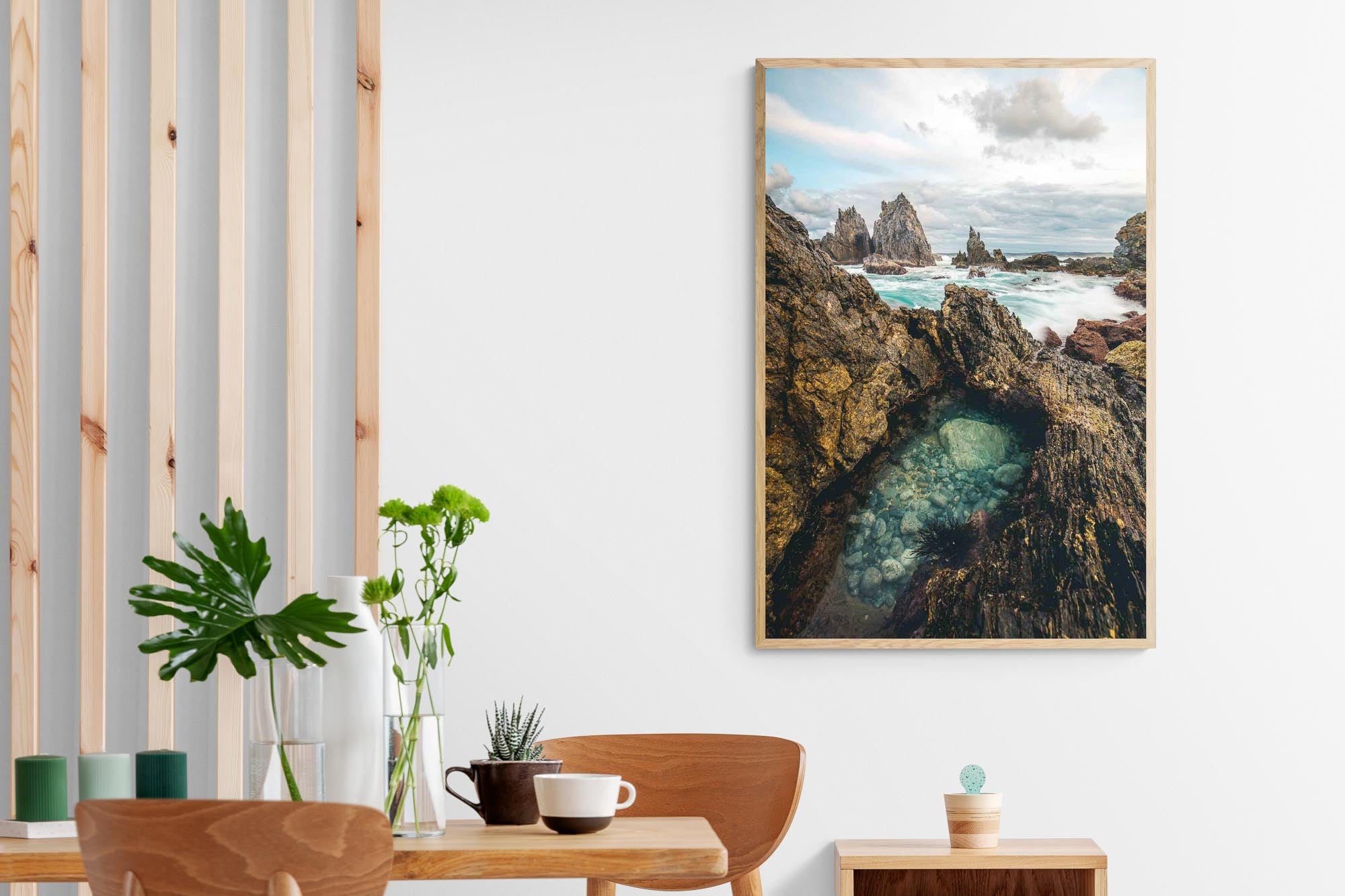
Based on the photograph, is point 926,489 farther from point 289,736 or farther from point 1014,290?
point 289,736

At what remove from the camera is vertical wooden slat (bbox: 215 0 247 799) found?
256 centimetres

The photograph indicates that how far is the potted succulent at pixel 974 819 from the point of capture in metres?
2.39

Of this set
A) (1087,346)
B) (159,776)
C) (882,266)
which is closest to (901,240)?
(882,266)

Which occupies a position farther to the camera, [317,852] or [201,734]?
[201,734]

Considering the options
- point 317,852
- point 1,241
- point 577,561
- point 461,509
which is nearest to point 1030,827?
point 577,561

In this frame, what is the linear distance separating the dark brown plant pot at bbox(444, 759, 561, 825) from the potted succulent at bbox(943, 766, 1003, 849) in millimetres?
1059

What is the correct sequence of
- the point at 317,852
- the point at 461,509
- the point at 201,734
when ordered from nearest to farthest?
the point at 317,852 < the point at 461,509 < the point at 201,734

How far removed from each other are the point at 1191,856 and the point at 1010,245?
1.30m

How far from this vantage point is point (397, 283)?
2664 millimetres

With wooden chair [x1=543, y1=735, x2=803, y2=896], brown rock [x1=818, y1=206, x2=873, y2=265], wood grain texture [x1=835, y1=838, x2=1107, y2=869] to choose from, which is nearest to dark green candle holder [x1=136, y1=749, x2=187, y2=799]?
wooden chair [x1=543, y1=735, x2=803, y2=896]

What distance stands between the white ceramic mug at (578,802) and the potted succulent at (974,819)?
109 cm

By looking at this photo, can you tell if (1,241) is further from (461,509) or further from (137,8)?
(461,509)

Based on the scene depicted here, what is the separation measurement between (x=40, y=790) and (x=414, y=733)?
49cm

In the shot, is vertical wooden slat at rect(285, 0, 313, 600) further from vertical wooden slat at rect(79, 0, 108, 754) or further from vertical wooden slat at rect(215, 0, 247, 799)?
vertical wooden slat at rect(79, 0, 108, 754)
